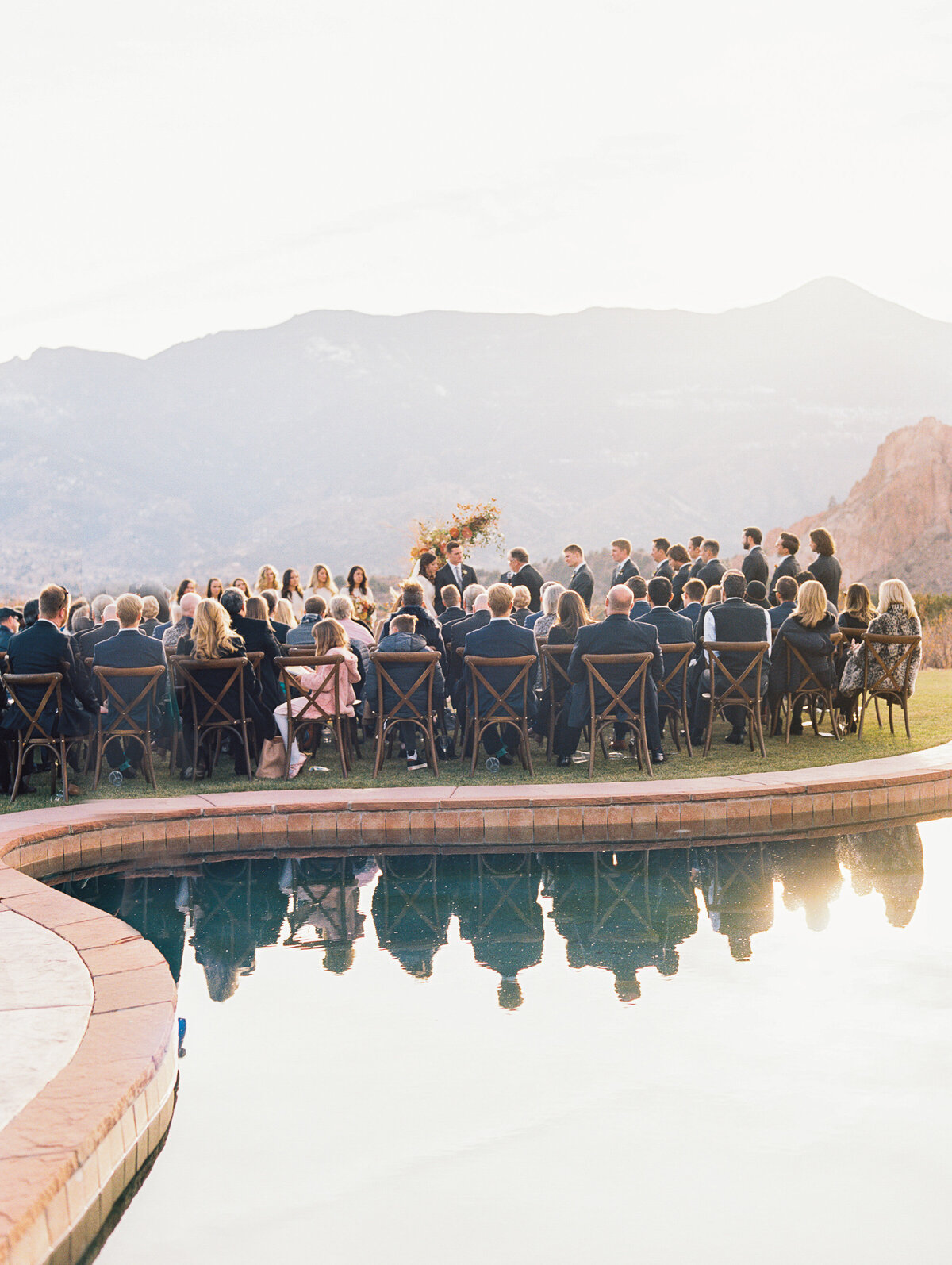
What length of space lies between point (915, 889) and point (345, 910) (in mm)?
2712

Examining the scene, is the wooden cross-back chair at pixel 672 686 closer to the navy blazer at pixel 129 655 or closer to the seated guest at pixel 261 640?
the seated guest at pixel 261 640

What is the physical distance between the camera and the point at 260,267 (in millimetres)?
64250

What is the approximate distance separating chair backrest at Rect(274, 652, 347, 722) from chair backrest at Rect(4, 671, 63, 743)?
135 centimetres

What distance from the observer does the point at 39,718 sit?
7.08 metres

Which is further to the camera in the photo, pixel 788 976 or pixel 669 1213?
pixel 788 976

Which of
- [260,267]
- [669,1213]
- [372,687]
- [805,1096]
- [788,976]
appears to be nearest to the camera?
[669,1213]

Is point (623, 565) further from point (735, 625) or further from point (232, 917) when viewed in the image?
point (232, 917)

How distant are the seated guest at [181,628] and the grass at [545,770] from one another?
0.90m

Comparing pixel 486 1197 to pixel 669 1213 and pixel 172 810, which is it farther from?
pixel 172 810

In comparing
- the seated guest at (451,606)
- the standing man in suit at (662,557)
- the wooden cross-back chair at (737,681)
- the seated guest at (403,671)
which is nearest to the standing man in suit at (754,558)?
the standing man in suit at (662,557)

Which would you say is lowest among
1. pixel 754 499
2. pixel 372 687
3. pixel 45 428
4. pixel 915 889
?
pixel 915 889

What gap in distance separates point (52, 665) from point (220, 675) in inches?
41.9

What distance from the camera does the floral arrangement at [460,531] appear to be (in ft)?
40.1

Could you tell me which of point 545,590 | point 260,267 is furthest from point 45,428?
point 545,590
